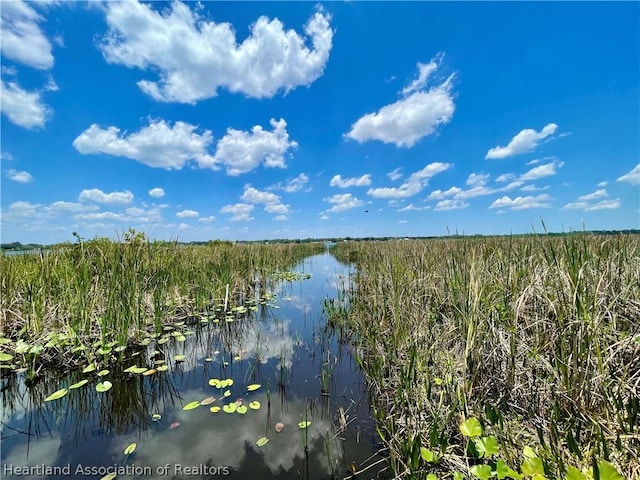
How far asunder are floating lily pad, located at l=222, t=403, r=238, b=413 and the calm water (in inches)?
1.4

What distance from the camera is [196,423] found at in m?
2.50

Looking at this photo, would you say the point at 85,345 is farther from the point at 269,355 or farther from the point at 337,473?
the point at 337,473

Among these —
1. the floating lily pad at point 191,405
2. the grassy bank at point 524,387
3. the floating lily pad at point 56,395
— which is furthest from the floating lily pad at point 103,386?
the grassy bank at point 524,387

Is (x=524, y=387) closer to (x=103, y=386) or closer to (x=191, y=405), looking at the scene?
(x=191, y=405)

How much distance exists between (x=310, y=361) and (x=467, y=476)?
253 cm

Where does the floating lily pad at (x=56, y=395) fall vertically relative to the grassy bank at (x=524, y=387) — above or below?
below

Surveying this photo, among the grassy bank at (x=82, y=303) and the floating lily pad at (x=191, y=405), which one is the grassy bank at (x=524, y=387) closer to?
the floating lily pad at (x=191, y=405)

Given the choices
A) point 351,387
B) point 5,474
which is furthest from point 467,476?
point 5,474

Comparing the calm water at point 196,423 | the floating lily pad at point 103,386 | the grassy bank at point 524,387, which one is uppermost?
the grassy bank at point 524,387

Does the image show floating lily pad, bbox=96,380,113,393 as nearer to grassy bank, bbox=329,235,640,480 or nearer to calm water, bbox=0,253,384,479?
calm water, bbox=0,253,384,479

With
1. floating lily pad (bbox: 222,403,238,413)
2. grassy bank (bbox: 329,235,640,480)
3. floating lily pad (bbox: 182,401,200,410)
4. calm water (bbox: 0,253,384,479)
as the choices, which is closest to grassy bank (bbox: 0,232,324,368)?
calm water (bbox: 0,253,384,479)

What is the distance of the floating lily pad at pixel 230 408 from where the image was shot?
265 cm

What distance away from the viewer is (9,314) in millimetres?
4023

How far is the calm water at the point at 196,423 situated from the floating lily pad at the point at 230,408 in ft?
0.12
